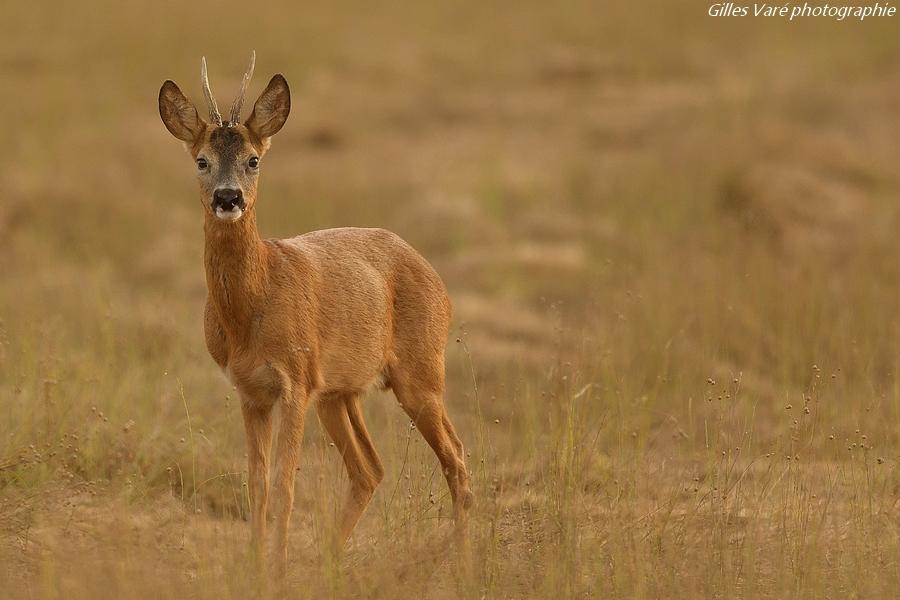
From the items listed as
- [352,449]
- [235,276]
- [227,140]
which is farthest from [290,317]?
[352,449]

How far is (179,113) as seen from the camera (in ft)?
24.0

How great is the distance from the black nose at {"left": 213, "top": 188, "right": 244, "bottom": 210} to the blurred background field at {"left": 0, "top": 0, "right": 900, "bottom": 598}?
128 cm

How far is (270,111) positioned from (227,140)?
36 cm

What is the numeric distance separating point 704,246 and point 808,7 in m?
15.2

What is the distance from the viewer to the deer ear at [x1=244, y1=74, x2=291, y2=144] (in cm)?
729

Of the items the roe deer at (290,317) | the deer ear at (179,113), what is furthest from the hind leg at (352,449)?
the deer ear at (179,113)

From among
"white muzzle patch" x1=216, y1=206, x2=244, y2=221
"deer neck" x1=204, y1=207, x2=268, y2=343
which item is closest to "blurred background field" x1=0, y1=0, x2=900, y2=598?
"deer neck" x1=204, y1=207, x2=268, y2=343

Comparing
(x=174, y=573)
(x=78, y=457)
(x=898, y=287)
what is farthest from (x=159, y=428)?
(x=898, y=287)

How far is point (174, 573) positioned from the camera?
21.9ft

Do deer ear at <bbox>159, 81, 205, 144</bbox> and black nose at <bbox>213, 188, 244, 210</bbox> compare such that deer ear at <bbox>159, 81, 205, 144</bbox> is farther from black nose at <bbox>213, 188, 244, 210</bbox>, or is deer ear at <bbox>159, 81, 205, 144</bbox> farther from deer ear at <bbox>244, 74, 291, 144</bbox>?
black nose at <bbox>213, 188, 244, 210</bbox>

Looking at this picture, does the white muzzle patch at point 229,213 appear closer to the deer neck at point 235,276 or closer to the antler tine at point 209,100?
the deer neck at point 235,276

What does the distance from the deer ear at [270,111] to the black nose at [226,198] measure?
52cm

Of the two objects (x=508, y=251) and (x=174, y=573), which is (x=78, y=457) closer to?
(x=174, y=573)

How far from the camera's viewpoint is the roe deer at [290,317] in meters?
7.07
